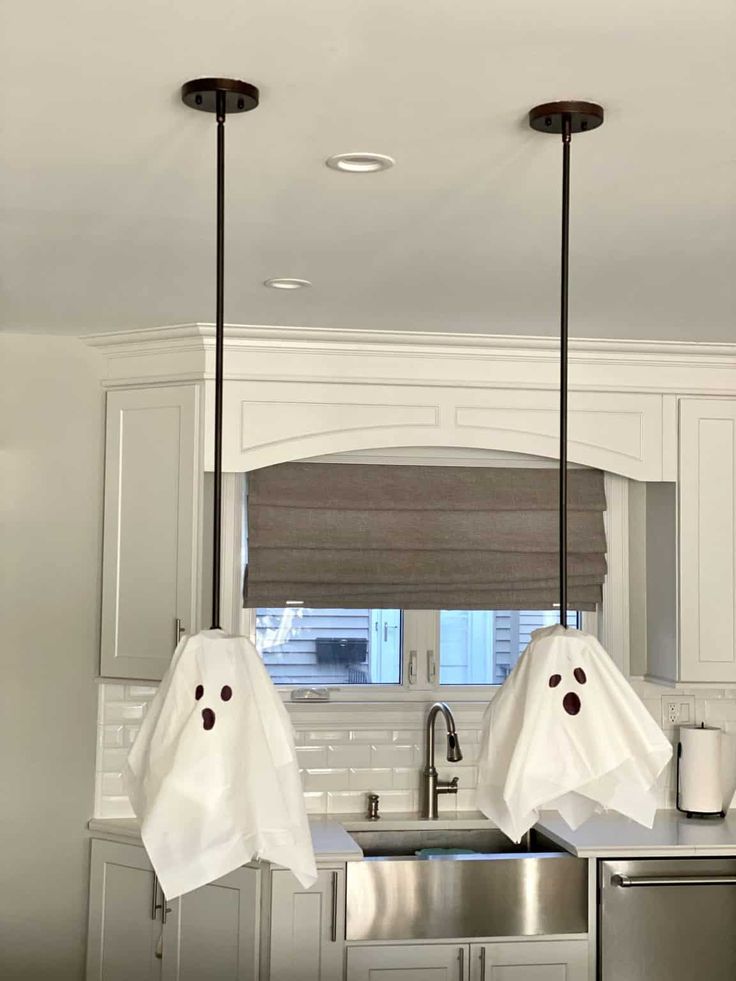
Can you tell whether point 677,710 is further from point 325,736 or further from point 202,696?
point 202,696

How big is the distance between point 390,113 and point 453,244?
2.85ft

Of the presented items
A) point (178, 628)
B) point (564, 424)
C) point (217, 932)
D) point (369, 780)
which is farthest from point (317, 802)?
point (564, 424)

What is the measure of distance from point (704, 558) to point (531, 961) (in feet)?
4.94

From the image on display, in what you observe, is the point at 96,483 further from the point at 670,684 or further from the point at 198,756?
the point at 198,756

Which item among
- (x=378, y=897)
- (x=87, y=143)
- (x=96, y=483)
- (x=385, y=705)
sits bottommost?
(x=378, y=897)

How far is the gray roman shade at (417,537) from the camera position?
4297 mm

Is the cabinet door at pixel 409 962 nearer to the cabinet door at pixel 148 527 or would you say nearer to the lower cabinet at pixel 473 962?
the lower cabinet at pixel 473 962

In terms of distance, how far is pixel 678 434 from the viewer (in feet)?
13.8

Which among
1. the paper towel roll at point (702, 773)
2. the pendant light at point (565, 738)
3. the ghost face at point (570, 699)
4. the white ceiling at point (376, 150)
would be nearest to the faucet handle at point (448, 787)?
the paper towel roll at point (702, 773)

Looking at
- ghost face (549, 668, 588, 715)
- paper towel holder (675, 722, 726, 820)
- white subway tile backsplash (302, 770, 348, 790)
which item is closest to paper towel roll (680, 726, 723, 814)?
paper towel holder (675, 722, 726, 820)

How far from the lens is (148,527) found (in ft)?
13.1

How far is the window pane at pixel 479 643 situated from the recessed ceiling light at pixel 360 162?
251cm

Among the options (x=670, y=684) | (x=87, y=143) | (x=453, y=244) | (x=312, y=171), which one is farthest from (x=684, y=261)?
(x=670, y=684)

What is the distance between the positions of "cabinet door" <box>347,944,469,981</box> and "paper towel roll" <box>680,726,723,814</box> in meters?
1.15
